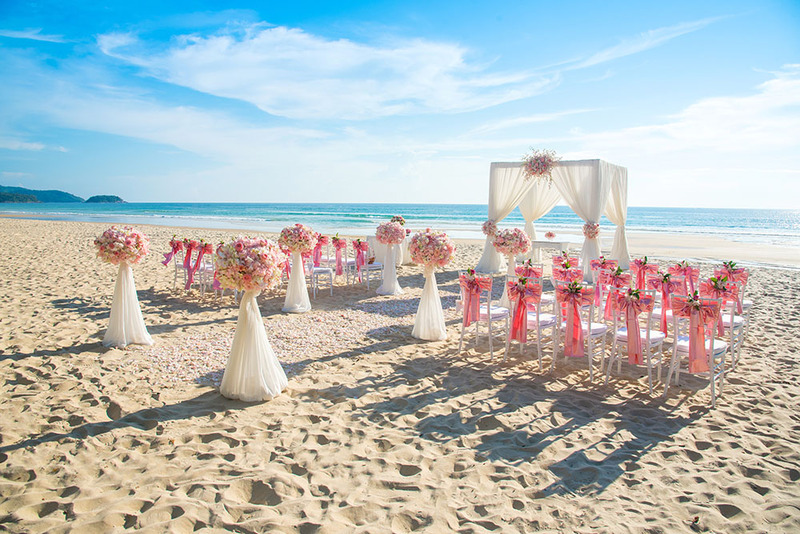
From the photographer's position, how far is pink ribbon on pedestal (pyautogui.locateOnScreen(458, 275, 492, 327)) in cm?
502

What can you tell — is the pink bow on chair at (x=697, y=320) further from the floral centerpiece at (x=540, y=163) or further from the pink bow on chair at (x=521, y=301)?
the floral centerpiece at (x=540, y=163)

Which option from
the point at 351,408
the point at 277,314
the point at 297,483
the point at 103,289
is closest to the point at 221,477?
the point at 297,483

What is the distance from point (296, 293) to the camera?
6.88 m

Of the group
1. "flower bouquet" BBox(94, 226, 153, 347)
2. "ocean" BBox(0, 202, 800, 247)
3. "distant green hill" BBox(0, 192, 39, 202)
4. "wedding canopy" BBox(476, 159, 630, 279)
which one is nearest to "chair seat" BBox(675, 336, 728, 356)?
"flower bouquet" BBox(94, 226, 153, 347)

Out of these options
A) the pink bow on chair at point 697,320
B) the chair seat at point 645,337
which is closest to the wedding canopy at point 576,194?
the chair seat at point 645,337

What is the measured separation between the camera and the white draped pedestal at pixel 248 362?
3.71m

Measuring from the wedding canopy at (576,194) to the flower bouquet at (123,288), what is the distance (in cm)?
762

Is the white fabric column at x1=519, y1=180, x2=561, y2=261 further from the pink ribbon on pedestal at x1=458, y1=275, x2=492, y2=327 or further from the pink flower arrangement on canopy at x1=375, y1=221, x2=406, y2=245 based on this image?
the pink ribbon on pedestal at x1=458, y1=275, x2=492, y2=327

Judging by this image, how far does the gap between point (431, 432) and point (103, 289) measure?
7022 mm

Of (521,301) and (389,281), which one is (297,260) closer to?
(389,281)

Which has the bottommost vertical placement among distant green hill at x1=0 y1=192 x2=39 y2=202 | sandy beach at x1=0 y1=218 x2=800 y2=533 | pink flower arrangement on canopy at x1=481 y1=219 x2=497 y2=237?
sandy beach at x1=0 y1=218 x2=800 y2=533

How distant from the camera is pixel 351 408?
367 cm

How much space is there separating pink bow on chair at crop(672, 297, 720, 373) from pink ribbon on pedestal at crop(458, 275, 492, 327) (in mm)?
1851

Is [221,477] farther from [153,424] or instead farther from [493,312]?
[493,312]
